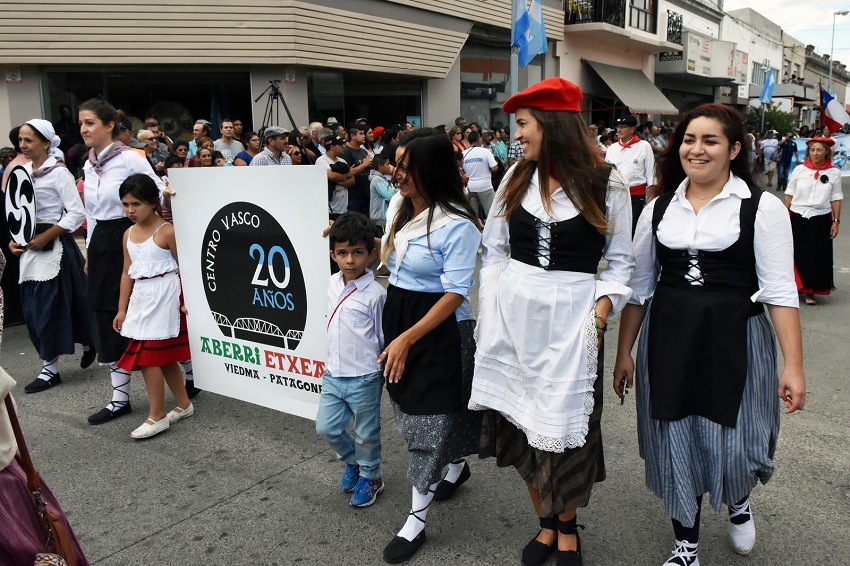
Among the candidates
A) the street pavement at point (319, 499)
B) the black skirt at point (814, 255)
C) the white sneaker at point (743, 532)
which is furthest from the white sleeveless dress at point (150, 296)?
the black skirt at point (814, 255)

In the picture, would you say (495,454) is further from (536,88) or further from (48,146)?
(48,146)

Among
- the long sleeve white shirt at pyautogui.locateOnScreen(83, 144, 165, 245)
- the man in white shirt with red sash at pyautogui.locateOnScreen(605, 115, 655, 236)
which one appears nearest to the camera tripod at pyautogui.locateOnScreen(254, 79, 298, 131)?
the man in white shirt with red sash at pyautogui.locateOnScreen(605, 115, 655, 236)

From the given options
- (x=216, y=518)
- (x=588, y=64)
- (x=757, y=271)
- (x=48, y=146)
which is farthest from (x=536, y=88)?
(x=588, y=64)

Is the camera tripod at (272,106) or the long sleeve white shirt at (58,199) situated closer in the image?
the long sleeve white shirt at (58,199)

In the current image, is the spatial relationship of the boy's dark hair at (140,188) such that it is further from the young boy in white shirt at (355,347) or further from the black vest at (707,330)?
Answer: the black vest at (707,330)

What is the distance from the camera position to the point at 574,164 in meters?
2.46

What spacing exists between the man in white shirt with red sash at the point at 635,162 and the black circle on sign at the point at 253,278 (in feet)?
20.6

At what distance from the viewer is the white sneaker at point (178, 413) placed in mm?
4289

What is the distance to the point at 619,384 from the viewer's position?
9.07ft

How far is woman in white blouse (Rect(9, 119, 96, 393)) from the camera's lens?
4.92 meters

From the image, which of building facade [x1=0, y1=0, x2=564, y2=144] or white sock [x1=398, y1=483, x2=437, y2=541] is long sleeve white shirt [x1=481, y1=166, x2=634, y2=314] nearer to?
white sock [x1=398, y1=483, x2=437, y2=541]

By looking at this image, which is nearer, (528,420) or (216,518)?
(528,420)

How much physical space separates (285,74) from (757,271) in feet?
41.2

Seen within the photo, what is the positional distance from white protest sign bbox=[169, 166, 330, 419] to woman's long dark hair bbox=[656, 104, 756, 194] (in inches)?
60.1
